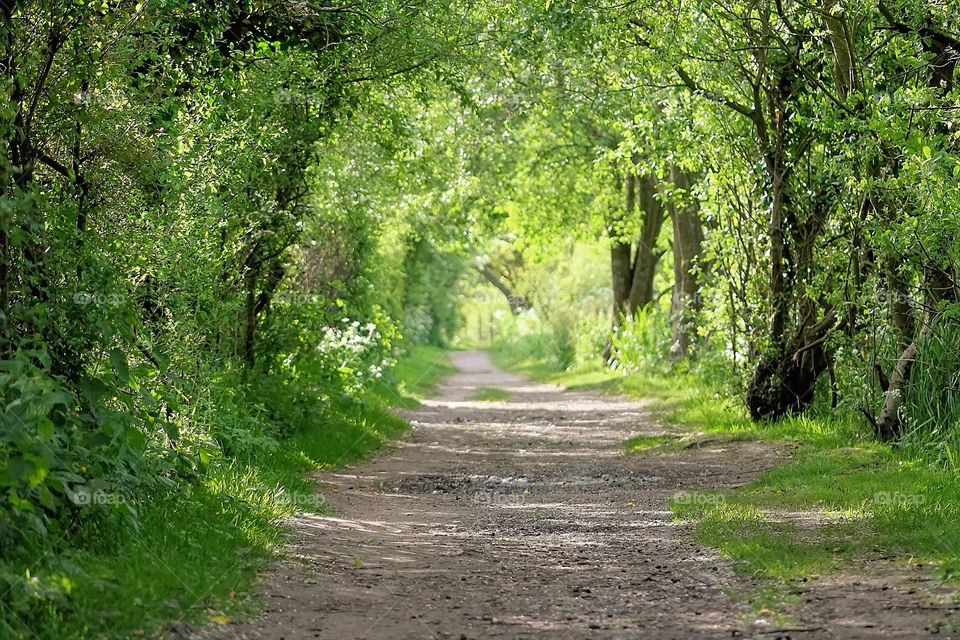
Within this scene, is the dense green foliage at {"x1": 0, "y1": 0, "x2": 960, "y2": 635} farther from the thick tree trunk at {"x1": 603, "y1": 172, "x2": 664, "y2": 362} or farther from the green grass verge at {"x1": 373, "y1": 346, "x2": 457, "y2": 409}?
the thick tree trunk at {"x1": 603, "y1": 172, "x2": 664, "y2": 362}

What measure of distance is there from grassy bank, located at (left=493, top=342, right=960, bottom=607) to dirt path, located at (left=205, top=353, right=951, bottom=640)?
0.29m

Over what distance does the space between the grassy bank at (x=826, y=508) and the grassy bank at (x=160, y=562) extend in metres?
3.08

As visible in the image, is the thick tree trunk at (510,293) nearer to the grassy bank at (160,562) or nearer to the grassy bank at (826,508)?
the grassy bank at (826,508)

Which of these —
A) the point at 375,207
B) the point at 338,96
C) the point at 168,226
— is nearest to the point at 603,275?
the point at 375,207

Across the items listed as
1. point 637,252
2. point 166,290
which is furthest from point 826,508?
point 637,252

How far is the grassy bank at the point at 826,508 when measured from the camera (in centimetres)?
766

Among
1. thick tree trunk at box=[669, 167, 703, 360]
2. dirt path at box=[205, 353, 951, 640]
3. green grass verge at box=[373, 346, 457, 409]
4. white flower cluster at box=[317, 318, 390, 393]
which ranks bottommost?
dirt path at box=[205, 353, 951, 640]

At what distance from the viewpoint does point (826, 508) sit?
9578mm

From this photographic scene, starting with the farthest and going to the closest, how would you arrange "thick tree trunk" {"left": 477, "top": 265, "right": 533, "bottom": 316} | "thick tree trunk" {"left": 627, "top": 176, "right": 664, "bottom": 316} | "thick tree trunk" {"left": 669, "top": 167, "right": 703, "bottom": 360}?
"thick tree trunk" {"left": 477, "top": 265, "right": 533, "bottom": 316} → "thick tree trunk" {"left": 627, "top": 176, "right": 664, "bottom": 316} → "thick tree trunk" {"left": 669, "top": 167, "right": 703, "bottom": 360}

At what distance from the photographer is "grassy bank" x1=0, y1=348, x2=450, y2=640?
219 inches

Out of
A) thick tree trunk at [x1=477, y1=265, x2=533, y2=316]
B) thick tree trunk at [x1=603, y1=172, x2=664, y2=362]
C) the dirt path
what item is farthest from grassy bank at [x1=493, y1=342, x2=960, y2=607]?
thick tree trunk at [x1=477, y1=265, x2=533, y2=316]

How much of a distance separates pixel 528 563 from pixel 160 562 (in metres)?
2.53

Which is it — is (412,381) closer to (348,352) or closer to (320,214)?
(320,214)

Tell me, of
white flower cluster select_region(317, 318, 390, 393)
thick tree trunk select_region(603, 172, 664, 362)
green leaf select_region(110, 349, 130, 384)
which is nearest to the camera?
green leaf select_region(110, 349, 130, 384)
